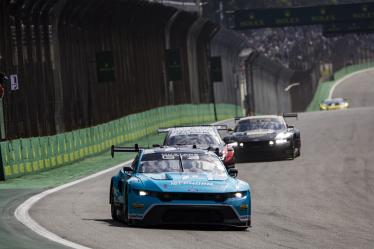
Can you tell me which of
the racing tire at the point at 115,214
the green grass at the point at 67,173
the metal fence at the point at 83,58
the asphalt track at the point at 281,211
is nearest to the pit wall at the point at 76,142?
the green grass at the point at 67,173

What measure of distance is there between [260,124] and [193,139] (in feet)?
21.2

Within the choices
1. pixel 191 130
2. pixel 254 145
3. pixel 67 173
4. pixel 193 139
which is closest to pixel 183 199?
pixel 193 139

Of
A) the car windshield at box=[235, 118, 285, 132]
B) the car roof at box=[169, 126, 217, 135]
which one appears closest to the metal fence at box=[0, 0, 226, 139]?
the car windshield at box=[235, 118, 285, 132]

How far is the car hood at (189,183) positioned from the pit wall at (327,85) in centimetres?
9958

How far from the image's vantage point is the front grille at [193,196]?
14906 mm

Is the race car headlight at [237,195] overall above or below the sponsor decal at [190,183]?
below

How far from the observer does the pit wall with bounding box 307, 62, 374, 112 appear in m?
118

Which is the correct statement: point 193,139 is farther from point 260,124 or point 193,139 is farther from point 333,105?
point 333,105

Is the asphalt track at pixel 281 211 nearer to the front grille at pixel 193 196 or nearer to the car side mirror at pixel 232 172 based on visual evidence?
the front grille at pixel 193 196

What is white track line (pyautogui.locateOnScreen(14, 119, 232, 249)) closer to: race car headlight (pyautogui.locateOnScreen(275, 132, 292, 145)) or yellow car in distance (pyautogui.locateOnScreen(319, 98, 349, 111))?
race car headlight (pyautogui.locateOnScreen(275, 132, 292, 145))

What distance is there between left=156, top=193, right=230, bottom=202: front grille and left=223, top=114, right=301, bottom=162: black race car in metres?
15.3

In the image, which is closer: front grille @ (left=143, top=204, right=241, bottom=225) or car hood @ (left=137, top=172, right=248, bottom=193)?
front grille @ (left=143, top=204, right=241, bottom=225)

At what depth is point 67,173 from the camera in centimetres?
2952

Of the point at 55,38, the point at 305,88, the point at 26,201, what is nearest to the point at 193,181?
the point at 26,201
